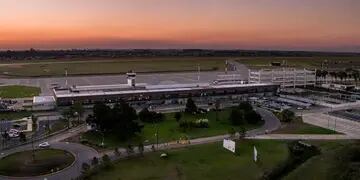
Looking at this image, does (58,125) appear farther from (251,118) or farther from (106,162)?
(251,118)

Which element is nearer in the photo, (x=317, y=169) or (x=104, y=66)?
(x=317, y=169)

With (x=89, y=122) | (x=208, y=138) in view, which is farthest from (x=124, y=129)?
(x=208, y=138)

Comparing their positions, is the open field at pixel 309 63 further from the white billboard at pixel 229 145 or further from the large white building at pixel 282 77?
the white billboard at pixel 229 145

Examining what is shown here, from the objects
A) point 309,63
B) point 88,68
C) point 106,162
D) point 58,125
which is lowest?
point 106,162

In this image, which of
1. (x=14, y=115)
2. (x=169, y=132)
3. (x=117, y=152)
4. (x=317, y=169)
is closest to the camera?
(x=317, y=169)

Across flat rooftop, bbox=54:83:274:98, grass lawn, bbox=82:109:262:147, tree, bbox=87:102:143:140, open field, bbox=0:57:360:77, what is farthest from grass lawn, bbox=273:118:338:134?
open field, bbox=0:57:360:77

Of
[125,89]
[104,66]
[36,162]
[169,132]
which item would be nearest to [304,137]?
[169,132]

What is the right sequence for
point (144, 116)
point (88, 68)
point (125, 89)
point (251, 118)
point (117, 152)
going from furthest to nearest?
1. point (88, 68)
2. point (125, 89)
3. point (144, 116)
4. point (251, 118)
5. point (117, 152)
